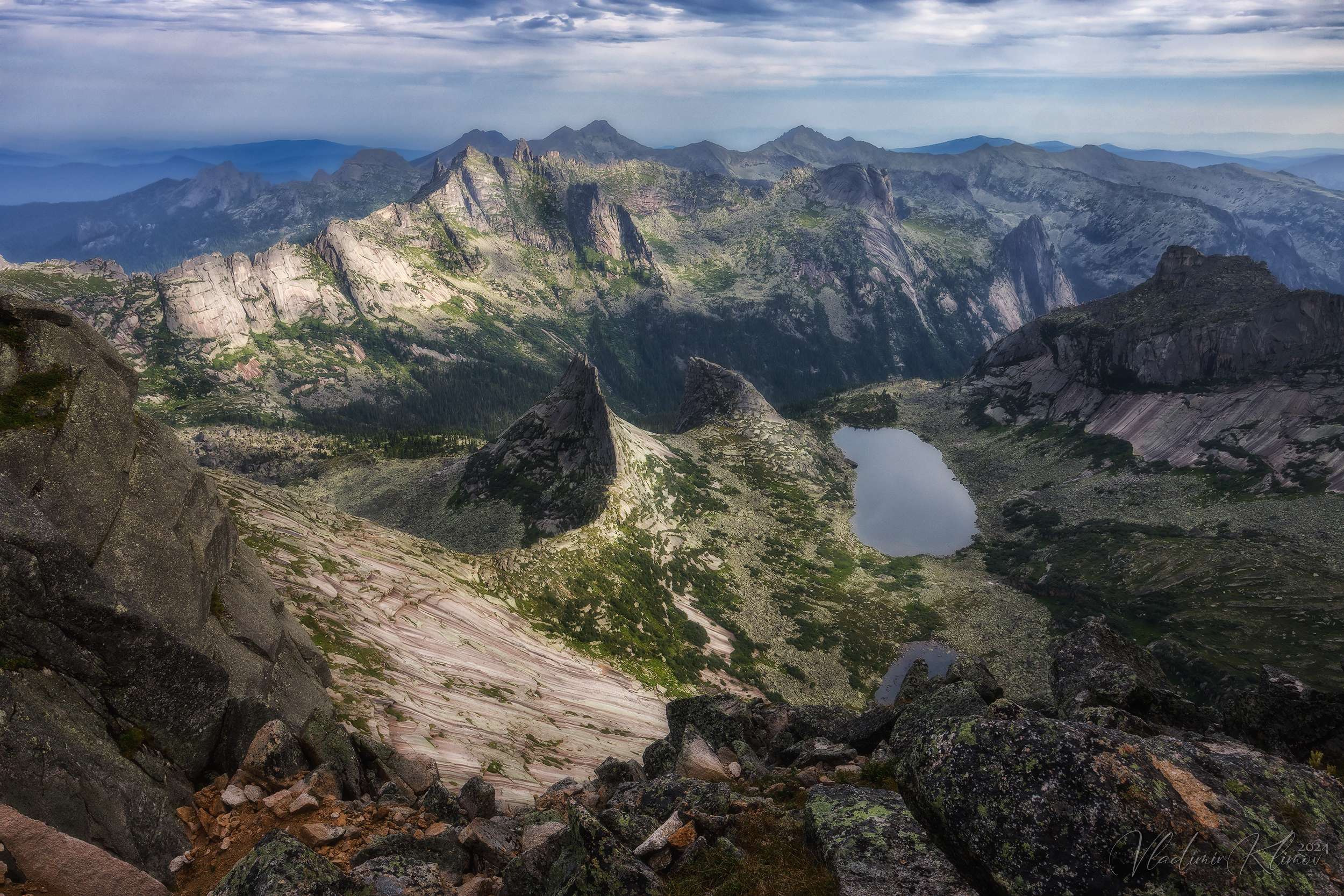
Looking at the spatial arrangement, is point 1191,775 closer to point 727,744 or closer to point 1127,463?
point 727,744

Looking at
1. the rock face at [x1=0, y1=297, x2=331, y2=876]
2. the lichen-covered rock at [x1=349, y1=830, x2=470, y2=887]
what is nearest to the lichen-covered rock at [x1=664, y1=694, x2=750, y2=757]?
the lichen-covered rock at [x1=349, y1=830, x2=470, y2=887]

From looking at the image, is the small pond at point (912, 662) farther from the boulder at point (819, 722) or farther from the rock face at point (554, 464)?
the boulder at point (819, 722)

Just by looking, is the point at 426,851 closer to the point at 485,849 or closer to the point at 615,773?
the point at 485,849

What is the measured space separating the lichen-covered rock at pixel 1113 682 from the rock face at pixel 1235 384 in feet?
455

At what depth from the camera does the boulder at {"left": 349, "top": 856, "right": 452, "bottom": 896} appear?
14836 mm

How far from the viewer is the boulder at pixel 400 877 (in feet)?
48.7

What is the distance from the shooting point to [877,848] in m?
14.2

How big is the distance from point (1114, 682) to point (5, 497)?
123 feet

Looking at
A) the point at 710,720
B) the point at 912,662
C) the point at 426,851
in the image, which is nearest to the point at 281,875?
the point at 426,851

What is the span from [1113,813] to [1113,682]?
15.4 m

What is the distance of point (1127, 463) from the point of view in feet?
531

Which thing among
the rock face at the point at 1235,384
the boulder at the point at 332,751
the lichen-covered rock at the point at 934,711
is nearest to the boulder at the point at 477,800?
the boulder at the point at 332,751

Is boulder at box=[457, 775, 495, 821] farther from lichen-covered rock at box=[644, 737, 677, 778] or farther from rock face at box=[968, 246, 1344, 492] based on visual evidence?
rock face at box=[968, 246, 1344, 492]

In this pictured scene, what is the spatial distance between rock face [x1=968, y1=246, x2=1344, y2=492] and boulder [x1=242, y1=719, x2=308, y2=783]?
17156cm
